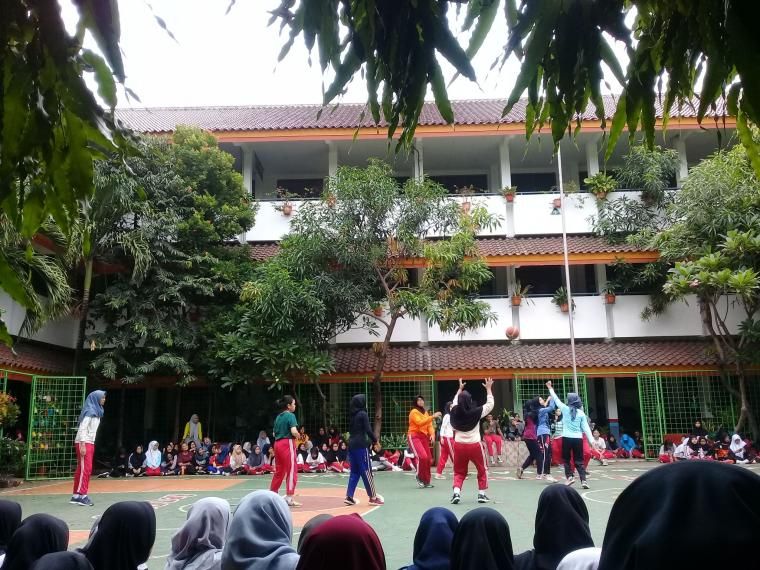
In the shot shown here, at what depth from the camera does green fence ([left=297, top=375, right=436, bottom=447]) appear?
1761 cm

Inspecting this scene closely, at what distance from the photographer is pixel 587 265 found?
65.8 ft

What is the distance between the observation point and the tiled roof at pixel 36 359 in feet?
47.3

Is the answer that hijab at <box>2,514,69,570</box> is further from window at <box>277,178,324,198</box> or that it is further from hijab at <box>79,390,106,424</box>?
window at <box>277,178,324,198</box>

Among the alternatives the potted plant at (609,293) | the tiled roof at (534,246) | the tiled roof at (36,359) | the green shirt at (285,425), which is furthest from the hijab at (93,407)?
the potted plant at (609,293)

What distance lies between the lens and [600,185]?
18750mm

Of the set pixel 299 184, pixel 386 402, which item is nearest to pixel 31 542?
pixel 386 402

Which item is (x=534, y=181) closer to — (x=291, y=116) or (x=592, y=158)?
(x=592, y=158)

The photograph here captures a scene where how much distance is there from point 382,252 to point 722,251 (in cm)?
822

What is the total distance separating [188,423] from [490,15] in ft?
54.6

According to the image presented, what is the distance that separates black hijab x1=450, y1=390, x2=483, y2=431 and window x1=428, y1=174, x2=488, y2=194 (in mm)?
12556

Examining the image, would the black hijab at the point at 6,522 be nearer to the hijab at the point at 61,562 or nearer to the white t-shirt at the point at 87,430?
the hijab at the point at 61,562

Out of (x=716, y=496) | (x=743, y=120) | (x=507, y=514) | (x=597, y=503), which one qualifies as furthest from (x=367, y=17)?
(x=597, y=503)

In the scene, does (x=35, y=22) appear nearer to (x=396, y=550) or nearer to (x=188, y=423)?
(x=396, y=550)

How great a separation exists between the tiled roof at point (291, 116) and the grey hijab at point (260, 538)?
15025 mm
